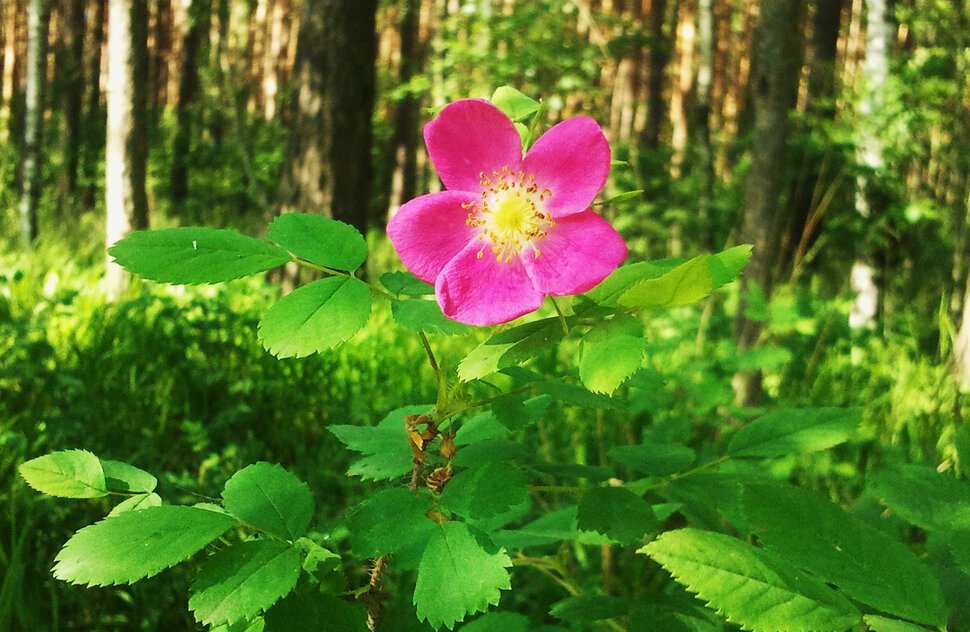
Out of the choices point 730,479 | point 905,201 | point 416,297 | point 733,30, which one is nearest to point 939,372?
point 905,201

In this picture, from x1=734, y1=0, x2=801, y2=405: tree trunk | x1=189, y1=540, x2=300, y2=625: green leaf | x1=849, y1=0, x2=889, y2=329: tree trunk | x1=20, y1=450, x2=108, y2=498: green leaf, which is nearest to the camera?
x1=189, y1=540, x2=300, y2=625: green leaf

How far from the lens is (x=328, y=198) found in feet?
16.2

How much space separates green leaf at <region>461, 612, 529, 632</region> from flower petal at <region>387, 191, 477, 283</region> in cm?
43

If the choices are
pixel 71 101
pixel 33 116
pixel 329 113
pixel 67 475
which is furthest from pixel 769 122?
pixel 71 101

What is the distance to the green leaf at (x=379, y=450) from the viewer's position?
855mm

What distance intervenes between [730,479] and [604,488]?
0.56 feet

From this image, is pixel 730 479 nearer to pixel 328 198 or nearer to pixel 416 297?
pixel 416 297

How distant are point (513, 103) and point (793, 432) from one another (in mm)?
515

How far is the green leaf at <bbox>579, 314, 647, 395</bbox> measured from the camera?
60 centimetres

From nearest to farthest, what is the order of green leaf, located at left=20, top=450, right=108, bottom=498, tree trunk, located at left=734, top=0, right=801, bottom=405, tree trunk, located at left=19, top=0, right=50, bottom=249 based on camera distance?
green leaf, located at left=20, top=450, right=108, bottom=498
tree trunk, located at left=734, top=0, right=801, bottom=405
tree trunk, located at left=19, top=0, right=50, bottom=249

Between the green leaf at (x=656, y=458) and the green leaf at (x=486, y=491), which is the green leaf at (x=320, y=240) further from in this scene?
the green leaf at (x=656, y=458)

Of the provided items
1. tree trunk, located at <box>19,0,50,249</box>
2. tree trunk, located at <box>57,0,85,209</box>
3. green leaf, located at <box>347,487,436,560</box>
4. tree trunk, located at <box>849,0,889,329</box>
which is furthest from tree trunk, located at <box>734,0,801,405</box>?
tree trunk, located at <box>57,0,85,209</box>

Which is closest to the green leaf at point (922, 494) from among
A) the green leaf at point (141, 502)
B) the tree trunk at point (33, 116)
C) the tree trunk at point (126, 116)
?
the green leaf at point (141, 502)

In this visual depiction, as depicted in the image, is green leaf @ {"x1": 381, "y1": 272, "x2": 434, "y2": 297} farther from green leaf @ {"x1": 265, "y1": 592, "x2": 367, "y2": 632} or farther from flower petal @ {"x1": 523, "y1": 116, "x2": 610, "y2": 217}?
green leaf @ {"x1": 265, "y1": 592, "x2": 367, "y2": 632}
